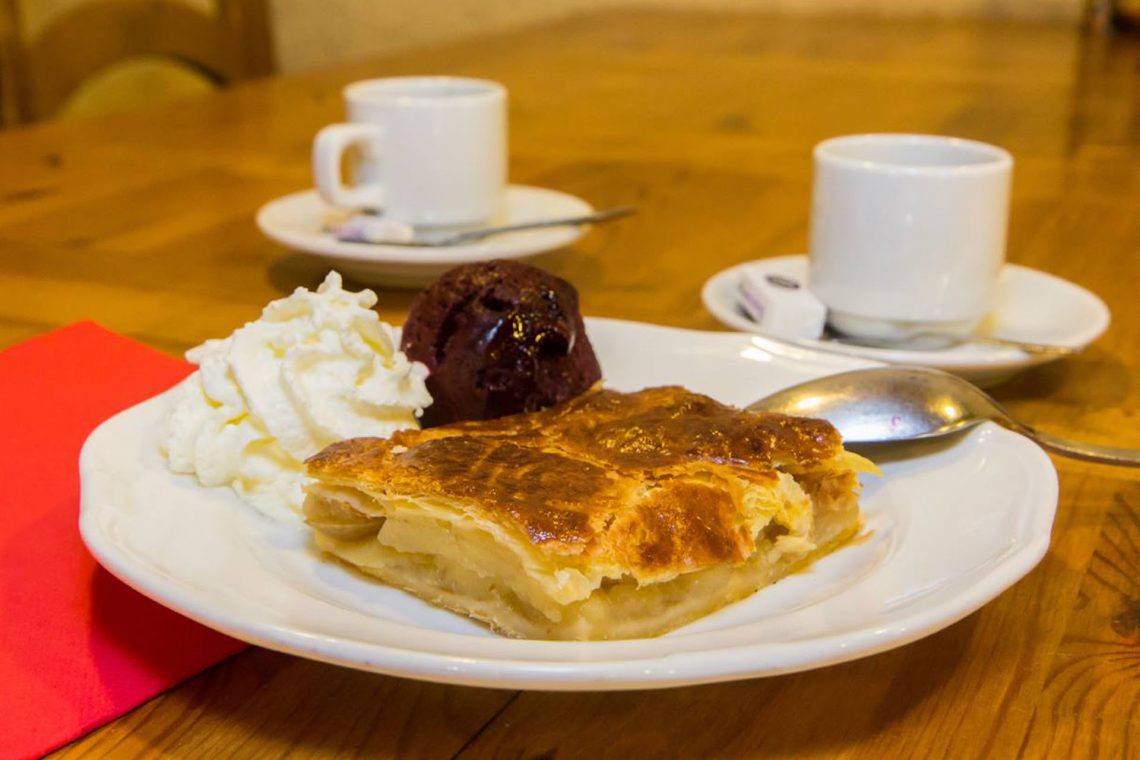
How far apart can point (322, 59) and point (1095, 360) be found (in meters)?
3.70

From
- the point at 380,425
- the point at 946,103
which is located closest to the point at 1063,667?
the point at 380,425

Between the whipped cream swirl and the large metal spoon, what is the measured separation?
277 millimetres

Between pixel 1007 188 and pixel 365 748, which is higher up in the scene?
pixel 1007 188

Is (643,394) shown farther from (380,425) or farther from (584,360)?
(380,425)

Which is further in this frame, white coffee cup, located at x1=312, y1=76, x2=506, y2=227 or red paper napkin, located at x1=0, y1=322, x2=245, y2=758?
white coffee cup, located at x1=312, y1=76, x2=506, y2=227

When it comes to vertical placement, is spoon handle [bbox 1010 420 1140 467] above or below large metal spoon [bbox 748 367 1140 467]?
below

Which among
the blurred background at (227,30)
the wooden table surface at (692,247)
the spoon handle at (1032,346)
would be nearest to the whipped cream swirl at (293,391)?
the wooden table surface at (692,247)

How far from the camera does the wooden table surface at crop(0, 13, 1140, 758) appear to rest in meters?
0.65

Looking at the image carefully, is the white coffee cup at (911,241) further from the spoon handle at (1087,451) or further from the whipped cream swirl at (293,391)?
the whipped cream swirl at (293,391)

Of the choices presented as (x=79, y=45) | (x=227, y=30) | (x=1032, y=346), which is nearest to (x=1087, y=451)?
(x=1032, y=346)

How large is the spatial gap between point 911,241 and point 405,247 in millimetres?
542

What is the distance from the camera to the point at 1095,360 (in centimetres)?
119

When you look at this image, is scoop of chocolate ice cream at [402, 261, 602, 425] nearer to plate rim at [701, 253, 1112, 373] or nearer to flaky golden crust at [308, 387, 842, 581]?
flaky golden crust at [308, 387, 842, 581]

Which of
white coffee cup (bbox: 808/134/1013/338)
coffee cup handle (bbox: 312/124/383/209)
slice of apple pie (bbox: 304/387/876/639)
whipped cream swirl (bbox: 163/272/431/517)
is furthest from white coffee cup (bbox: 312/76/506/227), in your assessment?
slice of apple pie (bbox: 304/387/876/639)
